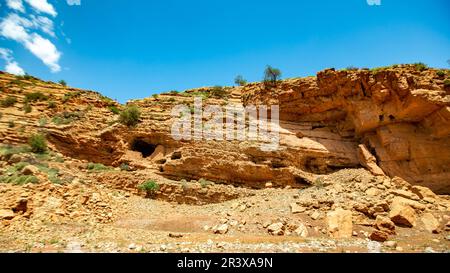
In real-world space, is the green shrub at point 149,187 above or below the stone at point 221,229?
above

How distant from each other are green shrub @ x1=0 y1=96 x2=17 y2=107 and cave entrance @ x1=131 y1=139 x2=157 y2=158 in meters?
8.36

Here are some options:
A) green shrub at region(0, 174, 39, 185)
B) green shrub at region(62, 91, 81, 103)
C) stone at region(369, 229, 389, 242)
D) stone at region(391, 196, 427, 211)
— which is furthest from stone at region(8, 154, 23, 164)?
stone at region(391, 196, 427, 211)

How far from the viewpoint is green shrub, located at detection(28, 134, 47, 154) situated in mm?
14352

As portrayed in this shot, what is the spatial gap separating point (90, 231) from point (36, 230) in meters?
1.66

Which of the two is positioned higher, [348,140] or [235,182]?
[348,140]

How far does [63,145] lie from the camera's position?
16078mm

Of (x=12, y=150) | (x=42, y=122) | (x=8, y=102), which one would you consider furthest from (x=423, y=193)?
(x=8, y=102)

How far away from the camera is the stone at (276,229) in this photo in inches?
393

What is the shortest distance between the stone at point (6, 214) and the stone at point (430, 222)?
52.9 ft

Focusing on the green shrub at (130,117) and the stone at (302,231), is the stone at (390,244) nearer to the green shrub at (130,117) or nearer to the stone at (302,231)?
the stone at (302,231)

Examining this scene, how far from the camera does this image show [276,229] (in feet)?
33.2

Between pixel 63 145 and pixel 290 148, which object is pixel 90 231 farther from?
pixel 290 148

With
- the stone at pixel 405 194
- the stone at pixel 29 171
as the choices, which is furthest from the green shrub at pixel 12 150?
the stone at pixel 405 194

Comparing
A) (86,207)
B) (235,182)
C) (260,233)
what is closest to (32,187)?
(86,207)
